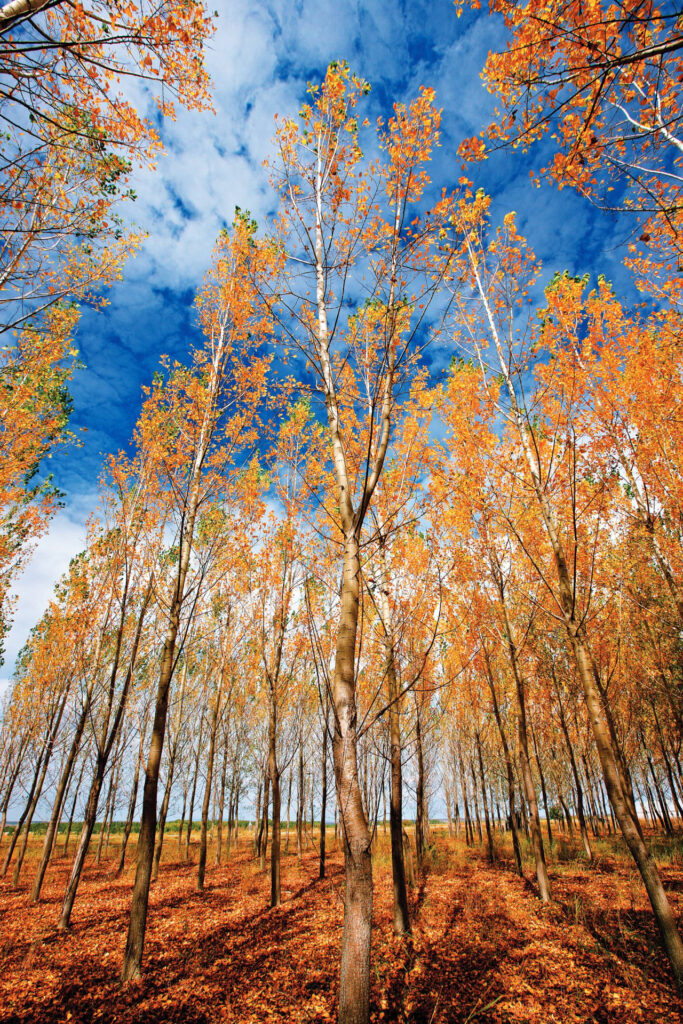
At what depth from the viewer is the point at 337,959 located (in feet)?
19.1

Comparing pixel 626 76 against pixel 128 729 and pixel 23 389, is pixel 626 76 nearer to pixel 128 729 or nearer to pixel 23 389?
pixel 23 389

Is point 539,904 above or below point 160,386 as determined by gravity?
below

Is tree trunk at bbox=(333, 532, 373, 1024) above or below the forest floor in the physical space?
above

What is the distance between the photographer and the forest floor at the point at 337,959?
436 cm

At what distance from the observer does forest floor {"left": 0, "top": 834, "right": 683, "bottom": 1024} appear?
4.36 metres

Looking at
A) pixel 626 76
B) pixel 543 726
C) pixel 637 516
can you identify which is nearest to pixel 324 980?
pixel 626 76

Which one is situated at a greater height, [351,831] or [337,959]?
[351,831]

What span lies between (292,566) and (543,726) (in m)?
18.1

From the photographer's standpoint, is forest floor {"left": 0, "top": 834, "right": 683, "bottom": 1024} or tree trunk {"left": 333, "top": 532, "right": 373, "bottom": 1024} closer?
tree trunk {"left": 333, "top": 532, "right": 373, "bottom": 1024}

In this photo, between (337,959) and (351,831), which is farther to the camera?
(337,959)

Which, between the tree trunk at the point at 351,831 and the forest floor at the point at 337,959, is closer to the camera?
the tree trunk at the point at 351,831

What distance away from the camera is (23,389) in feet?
28.0

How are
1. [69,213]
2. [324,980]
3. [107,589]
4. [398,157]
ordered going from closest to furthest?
[398,157], [324,980], [69,213], [107,589]

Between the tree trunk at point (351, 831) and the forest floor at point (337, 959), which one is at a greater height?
the tree trunk at point (351, 831)
